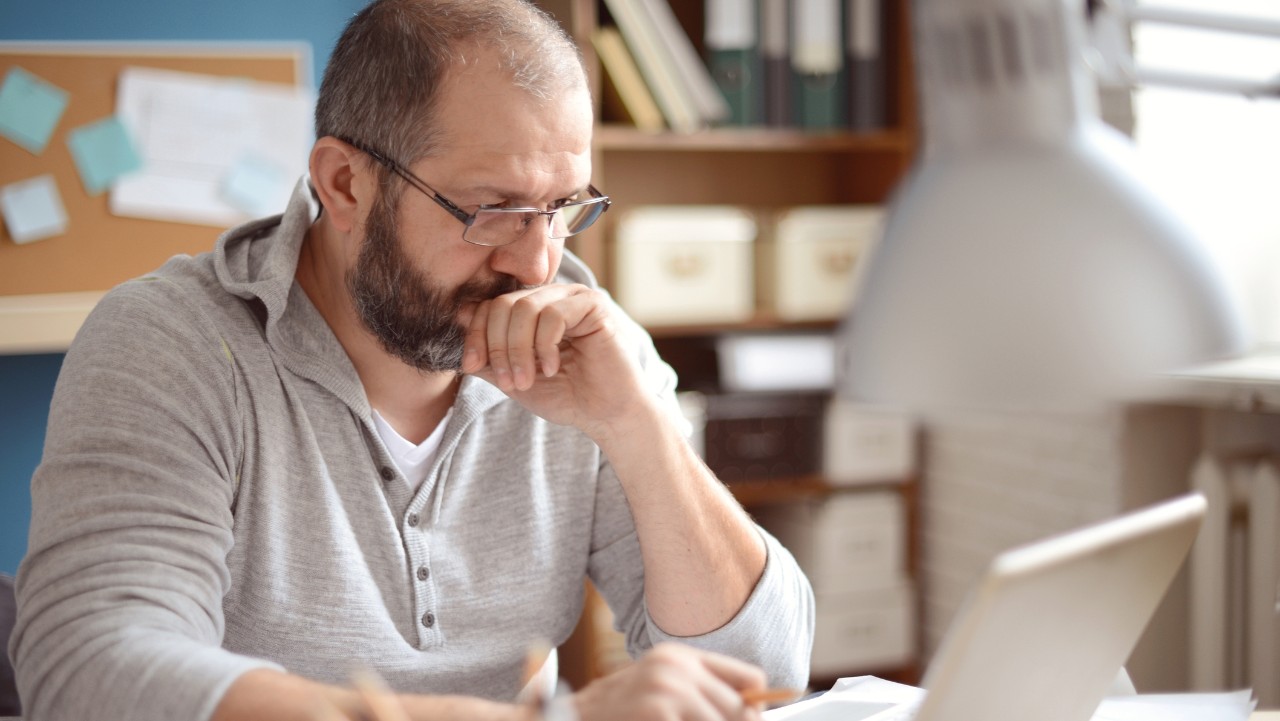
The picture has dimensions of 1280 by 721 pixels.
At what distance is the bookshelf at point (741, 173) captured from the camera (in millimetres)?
2566

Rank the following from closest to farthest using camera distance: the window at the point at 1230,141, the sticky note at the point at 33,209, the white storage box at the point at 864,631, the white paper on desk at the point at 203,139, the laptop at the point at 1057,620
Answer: the laptop at the point at 1057,620, the window at the point at 1230,141, the sticky note at the point at 33,209, the white paper on desk at the point at 203,139, the white storage box at the point at 864,631

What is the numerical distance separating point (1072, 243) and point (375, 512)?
80 centimetres

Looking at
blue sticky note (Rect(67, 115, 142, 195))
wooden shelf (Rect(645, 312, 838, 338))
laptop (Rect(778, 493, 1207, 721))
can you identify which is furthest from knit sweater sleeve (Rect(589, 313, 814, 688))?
blue sticky note (Rect(67, 115, 142, 195))

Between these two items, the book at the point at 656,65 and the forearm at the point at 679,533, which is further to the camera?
the book at the point at 656,65

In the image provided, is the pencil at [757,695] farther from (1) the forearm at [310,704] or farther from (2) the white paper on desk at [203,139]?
(2) the white paper on desk at [203,139]

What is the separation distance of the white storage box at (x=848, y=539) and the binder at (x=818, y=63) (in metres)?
0.88

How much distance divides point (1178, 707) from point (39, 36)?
2388 millimetres

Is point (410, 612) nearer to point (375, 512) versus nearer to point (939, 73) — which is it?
point (375, 512)

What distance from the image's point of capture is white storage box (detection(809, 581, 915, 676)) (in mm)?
2732

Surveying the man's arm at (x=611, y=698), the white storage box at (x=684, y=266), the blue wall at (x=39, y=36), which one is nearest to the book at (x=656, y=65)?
the white storage box at (x=684, y=266)

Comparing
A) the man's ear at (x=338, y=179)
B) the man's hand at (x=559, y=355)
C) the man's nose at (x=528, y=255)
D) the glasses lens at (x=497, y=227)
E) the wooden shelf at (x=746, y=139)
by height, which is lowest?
the man's hand at (x=559, y=355)

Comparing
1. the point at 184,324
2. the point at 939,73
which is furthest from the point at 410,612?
the point at 939,73

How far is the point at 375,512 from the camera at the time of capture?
126 cm

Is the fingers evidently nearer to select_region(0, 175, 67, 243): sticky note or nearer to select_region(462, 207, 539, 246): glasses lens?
select_region(462, 207, 539, 246): glasses lens
